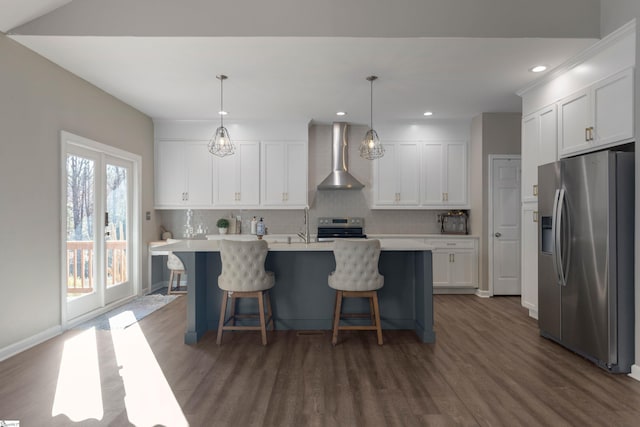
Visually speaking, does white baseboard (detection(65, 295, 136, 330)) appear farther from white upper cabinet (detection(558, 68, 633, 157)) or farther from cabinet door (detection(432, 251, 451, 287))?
white upper cabinet (detection(558, 68, 633, 157))

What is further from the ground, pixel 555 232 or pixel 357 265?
pixel 555 232

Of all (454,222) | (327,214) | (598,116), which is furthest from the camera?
(327,214)

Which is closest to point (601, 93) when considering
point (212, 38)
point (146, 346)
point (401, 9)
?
point (401, 9)

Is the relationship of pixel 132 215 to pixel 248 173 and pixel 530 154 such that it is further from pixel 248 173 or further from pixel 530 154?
pixel 530 154

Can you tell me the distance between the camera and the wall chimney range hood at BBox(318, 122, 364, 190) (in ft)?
19.2

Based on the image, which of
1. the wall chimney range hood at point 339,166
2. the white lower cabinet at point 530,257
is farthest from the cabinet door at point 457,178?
the white lower cabinet at point 530,257

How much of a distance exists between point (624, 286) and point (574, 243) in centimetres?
45

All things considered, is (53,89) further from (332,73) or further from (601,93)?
(601,93)

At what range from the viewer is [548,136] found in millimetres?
3877

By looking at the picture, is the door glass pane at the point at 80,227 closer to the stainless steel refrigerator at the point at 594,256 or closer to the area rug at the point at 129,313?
the area rug at the point at 129,313

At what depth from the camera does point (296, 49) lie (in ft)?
10.9

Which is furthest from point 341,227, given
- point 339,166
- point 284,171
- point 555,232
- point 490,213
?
point 555,232

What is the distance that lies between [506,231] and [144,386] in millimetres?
4900

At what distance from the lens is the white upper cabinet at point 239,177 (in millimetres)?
Result: 5906
